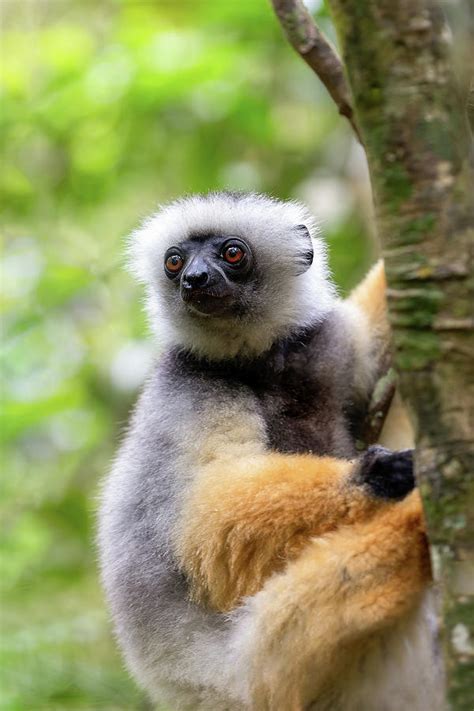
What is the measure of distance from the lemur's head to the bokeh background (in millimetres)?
1590

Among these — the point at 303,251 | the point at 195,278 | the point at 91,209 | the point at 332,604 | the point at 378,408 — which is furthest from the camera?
the point at 91,209

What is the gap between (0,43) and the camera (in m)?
8.20

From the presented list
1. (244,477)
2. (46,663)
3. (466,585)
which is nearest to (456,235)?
(466,585)

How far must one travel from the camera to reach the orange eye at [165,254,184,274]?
4.71m

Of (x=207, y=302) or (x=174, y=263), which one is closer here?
(x=207, y=302)

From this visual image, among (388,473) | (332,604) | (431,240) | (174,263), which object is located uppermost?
(431,240)

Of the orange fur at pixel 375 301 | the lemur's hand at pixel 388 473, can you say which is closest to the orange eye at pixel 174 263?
the orange fur at pixel 375 301

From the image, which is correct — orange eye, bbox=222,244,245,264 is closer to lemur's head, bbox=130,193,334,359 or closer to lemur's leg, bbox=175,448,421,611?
lemur's head, bbox=130,193,334,359

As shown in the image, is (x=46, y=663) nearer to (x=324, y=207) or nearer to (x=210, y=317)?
(x=210, y=317)

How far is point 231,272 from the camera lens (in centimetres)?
468

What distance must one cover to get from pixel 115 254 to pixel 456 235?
565cm

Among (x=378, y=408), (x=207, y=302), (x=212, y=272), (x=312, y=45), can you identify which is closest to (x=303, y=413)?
(x=378, y=408)

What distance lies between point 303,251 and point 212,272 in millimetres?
571

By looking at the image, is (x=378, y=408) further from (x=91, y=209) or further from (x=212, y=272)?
(x=91, y=209)
